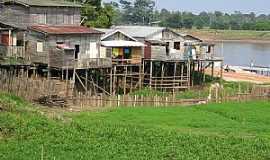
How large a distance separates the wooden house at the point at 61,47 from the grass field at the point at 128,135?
814 centimetres

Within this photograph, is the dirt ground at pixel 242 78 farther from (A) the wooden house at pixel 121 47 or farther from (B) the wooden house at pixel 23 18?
(B) the wooden house at pixel 23 18

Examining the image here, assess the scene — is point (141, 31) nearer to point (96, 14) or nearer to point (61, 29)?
point (96, 14)

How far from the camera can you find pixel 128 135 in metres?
36.7

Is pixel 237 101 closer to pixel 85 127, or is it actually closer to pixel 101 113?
pixel 101 113

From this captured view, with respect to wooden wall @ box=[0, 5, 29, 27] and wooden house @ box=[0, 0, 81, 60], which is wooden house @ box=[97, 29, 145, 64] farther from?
wooden wall @ box=[0, 5, 29, 27]

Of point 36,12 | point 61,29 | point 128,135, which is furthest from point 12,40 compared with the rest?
point 128,135

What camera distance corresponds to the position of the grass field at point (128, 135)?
106 ft

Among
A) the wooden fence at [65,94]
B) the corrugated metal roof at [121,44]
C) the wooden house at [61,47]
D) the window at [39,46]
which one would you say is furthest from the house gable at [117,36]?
the wooden fence at [65,94]

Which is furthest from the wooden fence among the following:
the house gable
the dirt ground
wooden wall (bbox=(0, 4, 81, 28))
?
the dirt ground

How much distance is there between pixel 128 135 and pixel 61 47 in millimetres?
18732

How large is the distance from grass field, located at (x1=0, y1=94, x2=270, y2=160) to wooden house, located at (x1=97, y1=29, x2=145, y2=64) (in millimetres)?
12034

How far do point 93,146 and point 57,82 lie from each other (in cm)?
1776

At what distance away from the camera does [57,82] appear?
50188 mm

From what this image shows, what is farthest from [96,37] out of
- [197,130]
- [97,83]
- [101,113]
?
[197,130]
